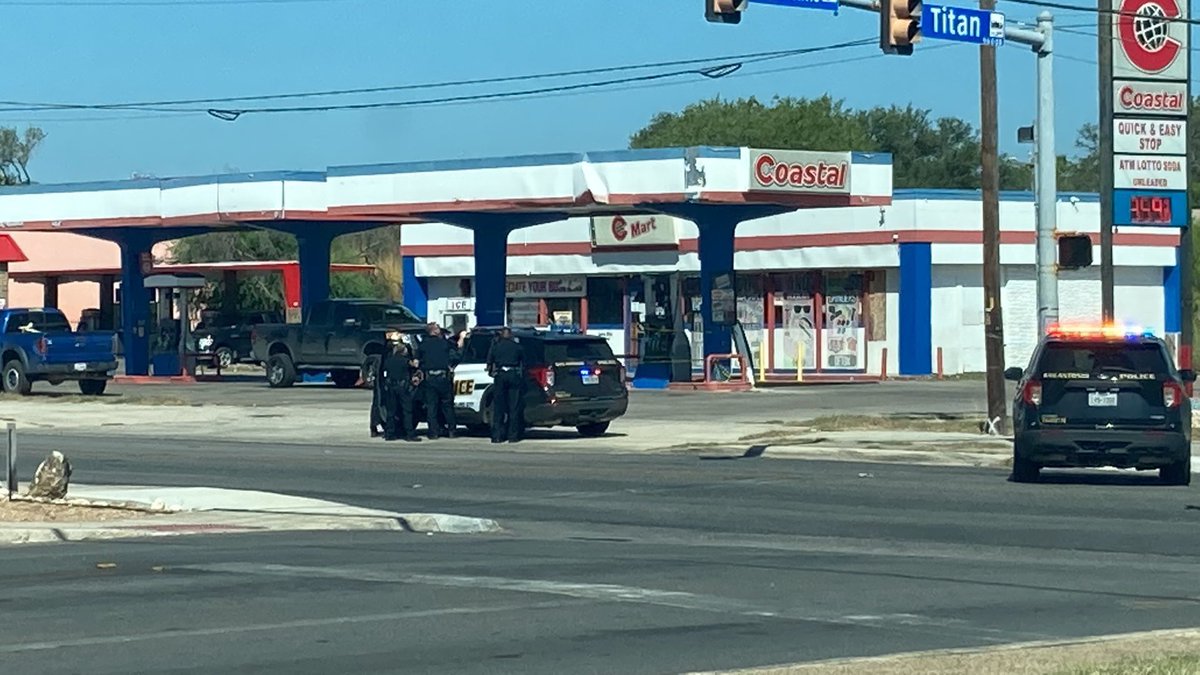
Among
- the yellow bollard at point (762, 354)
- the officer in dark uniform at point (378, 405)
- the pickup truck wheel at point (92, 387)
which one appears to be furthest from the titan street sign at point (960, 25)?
the yellow bollard at point (762, 354)

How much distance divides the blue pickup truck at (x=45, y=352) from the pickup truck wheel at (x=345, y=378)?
541 centimetres

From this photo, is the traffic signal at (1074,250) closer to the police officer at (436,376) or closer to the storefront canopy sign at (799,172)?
the police officer at (436,376)

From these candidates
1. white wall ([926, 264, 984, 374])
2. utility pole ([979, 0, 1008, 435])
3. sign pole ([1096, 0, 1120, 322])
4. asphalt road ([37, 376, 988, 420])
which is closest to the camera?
utility pole ([979, 0, 1008, 435])

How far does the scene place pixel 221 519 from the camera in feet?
61.8

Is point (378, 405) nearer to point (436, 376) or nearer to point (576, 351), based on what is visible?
point (436, 376)

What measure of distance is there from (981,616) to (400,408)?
1998 centimetres

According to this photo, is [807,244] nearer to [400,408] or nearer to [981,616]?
[400,408]

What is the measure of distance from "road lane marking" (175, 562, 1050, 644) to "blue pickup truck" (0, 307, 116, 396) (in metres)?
30.1

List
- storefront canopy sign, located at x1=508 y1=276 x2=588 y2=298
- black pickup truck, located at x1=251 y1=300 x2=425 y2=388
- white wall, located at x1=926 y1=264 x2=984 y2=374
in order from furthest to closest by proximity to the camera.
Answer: storefront canopy sign, located at x1=508 y1=276 x2=588 y2=298 → white wall, located at x1=926 y1=264 x2=984 y2=374 → black pickup truck, located at x1=251 y1=300 x2=425 y2=388

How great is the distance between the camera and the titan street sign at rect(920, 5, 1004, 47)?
82.5 ft

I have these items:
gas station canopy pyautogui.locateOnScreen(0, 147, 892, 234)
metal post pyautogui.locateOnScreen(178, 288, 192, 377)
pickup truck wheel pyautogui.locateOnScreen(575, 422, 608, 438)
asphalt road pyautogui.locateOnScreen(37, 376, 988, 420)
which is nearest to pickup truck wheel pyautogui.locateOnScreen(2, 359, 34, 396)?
asphalt road pyautogui.locateOnScreen(37, 376, 988, 420)

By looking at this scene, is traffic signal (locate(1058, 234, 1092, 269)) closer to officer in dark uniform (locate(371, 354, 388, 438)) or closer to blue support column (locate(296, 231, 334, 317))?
officer in dark uniform (locate(371, 354, 388, 438))

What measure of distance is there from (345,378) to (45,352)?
7293 mm

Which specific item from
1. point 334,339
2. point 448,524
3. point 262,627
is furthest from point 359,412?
point 262,627
